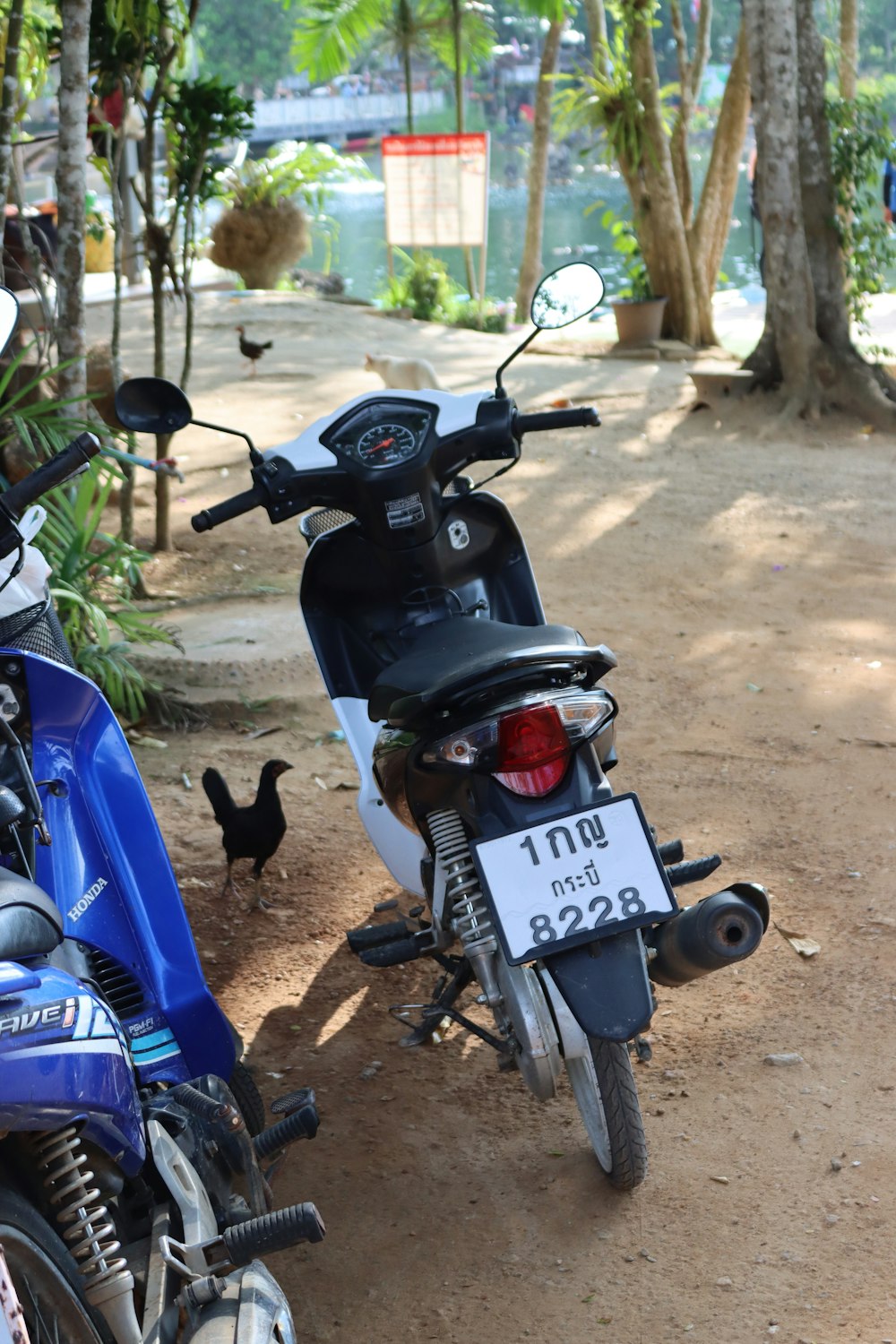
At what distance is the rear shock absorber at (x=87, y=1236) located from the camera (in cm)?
163

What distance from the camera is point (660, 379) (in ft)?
36.9

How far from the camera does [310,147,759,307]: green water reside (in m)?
26.7

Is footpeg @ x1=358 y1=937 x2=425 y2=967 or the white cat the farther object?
the white cat

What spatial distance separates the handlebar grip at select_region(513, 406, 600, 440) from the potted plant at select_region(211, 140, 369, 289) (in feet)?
46.8

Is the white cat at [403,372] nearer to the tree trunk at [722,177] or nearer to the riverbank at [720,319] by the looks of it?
the riverbank at [720,319]

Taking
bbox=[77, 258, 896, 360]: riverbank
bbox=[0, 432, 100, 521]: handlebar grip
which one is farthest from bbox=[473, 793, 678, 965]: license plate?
bbox=[77, 258, 896, 360]: riverbank

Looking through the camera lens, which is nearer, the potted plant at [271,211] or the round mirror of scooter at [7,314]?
the round mirror of scooter at [7,314]

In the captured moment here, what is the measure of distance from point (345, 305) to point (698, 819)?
12.4 m

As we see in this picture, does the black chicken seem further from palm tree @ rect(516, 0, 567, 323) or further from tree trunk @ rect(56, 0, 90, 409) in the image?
palm tree @ rect(516, 0, 567, 323)

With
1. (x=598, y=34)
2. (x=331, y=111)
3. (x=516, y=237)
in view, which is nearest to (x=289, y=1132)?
(x=598, y=34)

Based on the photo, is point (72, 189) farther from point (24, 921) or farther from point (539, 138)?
point (539, 138)

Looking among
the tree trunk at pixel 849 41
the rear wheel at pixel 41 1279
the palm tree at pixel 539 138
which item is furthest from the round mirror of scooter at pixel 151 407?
the tree trunk at pixel 849 41

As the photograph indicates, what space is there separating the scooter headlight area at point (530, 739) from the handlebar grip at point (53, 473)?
0.77 meters

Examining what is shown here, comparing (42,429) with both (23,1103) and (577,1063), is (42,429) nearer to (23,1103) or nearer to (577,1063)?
(577,1063)
